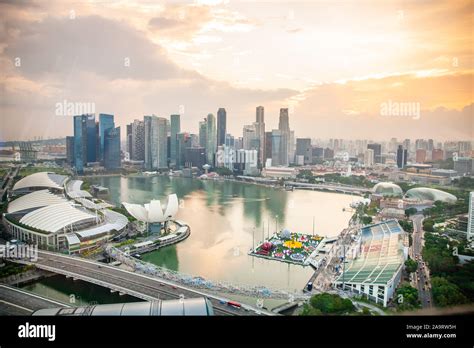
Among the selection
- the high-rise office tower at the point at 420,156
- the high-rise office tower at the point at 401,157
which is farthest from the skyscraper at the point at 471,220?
the high-rise office tower at the point at 401,157

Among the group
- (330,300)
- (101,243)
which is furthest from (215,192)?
(330,300)

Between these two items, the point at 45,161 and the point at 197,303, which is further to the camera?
the point at 45,161

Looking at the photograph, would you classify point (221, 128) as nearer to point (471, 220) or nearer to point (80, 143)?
point (80, 143)

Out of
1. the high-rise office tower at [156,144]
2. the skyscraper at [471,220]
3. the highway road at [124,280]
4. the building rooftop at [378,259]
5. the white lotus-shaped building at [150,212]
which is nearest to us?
the highway road at [124,280]

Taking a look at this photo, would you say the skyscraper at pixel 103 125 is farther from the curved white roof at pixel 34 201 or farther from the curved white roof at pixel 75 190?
the curved white roof at pixel 34 201

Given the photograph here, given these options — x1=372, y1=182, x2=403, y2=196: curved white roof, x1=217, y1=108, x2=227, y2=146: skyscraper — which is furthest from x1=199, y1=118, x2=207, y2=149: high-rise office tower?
x1=372, y1=182, x2=403, y2=196: curved white roof
